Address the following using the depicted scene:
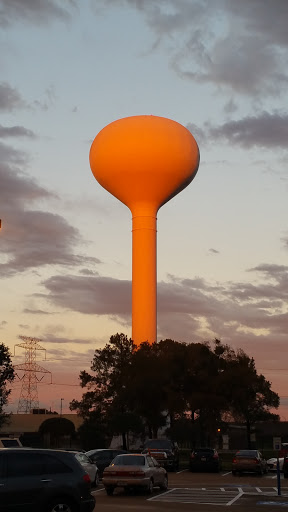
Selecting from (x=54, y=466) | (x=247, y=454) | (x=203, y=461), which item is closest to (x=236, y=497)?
(x=54, y=466)

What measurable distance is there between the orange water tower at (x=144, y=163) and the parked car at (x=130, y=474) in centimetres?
4898

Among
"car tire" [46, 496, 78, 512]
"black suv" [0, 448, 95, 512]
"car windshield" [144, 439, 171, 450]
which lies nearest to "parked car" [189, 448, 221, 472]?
"car windshield" [144, 439, 171, 450]

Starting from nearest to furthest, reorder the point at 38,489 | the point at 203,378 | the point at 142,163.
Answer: the point at 38,489 < the point at 203,378 < the point at 142,163

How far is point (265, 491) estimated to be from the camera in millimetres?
32531

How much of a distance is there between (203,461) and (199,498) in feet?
66.0

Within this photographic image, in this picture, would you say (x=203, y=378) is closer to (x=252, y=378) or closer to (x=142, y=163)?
(x=252, y=378)

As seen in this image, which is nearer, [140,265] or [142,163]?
[142,163]

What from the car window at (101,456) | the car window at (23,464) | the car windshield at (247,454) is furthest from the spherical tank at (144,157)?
the car window at (23,464)

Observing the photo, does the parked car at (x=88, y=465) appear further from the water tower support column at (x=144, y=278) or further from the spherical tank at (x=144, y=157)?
the water tower support column at (x=144, y=278)

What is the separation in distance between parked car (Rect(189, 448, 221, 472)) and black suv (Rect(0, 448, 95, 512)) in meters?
31.2

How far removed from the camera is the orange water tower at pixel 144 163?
7656cm

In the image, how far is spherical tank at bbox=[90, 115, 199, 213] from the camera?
251 feet

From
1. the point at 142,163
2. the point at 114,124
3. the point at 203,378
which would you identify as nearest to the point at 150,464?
the point at 203,378

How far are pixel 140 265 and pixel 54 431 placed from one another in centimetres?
1916
